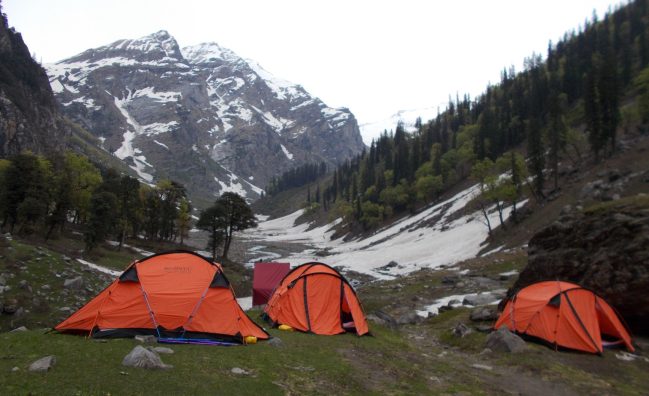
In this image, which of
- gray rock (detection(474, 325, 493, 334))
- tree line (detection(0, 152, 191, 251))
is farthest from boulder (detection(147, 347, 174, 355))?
tree line (detection(0, 152, 191, 251))

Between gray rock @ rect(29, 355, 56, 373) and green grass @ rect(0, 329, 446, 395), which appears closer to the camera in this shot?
green grass @ rect(0, 329, 446, 395)

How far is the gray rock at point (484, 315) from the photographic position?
18.9 metres

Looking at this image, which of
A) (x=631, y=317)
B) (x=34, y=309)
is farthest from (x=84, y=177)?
(x=631, y=317)

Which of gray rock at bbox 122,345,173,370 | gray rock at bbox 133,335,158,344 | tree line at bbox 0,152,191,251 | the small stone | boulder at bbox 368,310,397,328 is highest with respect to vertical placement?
tree line at bbox 0,152,191,251

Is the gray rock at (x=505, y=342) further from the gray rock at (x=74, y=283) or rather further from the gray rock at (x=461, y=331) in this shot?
the gray rock at (x=74, y=283)

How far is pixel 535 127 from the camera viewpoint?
6588cm

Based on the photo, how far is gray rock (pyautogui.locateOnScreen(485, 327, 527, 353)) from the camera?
1409 cm

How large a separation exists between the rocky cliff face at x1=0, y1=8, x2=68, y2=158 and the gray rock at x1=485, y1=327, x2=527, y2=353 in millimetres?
122978

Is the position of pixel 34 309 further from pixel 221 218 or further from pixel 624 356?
pixel 221 218

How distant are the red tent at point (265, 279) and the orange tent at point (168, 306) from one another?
13031 mm

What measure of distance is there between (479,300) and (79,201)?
54.6m

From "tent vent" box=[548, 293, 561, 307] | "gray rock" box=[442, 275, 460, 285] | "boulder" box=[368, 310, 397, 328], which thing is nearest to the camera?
"tent vent" box=[548, 293, 561, 307]

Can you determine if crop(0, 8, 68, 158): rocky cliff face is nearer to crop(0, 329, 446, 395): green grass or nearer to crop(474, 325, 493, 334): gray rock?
crop(0, 329, 446, 395): green grass

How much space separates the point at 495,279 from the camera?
31969 millimetres
